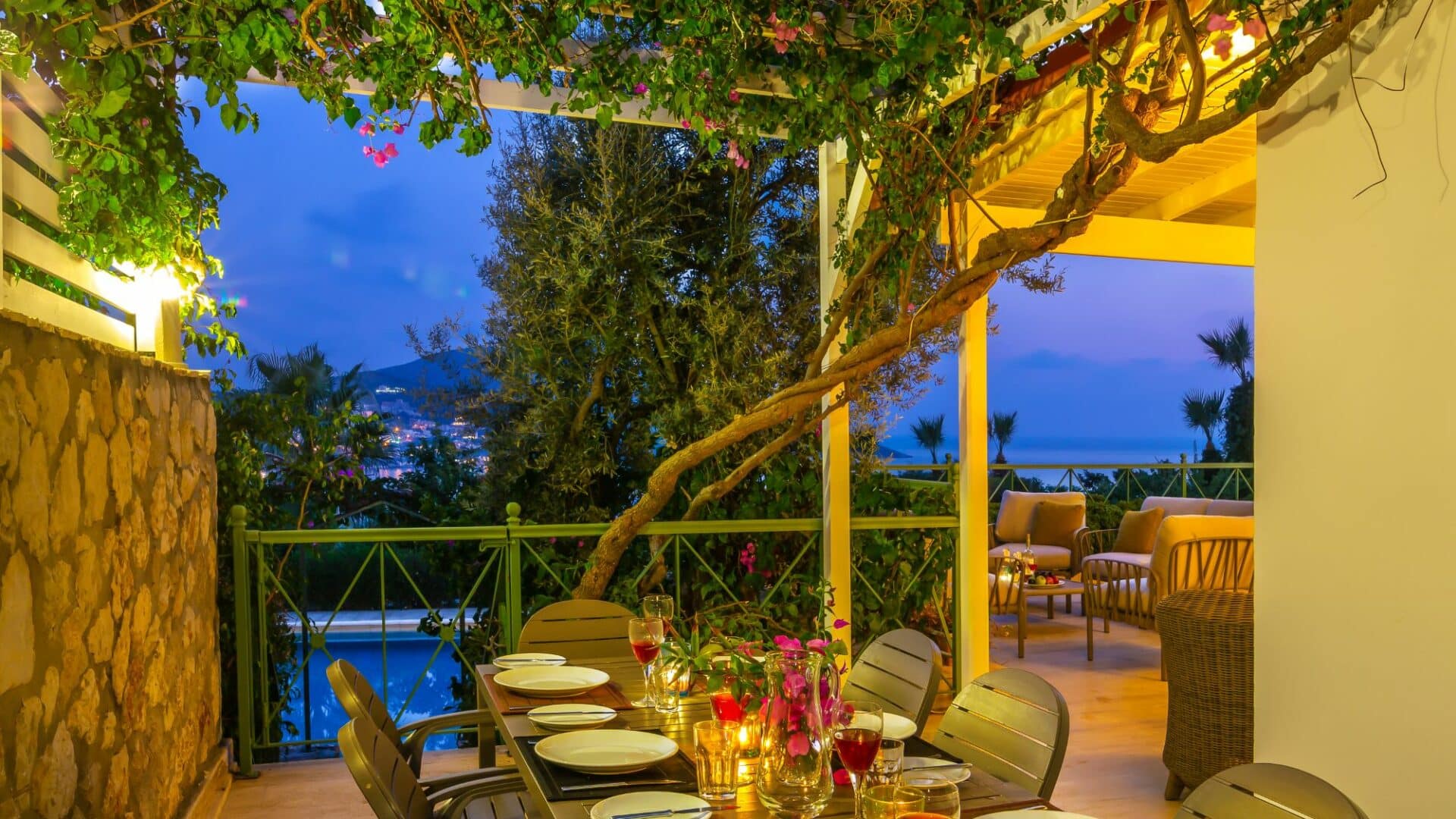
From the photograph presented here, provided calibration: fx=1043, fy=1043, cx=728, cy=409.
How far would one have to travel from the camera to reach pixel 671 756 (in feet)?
6.50

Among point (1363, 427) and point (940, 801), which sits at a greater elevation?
point (1363, 427)

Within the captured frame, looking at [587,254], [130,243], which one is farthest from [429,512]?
[130,243]

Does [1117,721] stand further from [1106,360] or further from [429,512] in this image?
[1106,360]

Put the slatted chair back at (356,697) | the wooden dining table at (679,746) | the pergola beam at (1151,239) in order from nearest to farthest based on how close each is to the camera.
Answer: the wooden dining table at (679,746)
the slatted chair back at (356,697)
the pergola beam at (1151,239)

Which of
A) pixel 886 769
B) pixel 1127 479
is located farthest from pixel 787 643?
pixel 1127 479

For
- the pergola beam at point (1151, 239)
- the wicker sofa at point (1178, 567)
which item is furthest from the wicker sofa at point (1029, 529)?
the pergola beam at point (1151, 239)

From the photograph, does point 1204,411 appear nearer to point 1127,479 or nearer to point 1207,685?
point 1127,479

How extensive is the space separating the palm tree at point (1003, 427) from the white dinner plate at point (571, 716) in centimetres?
1122

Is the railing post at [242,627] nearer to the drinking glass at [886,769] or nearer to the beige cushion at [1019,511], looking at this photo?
the drinking glass at [886,769]

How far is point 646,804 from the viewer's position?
5.49 ft

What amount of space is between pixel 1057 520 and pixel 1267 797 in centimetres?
738

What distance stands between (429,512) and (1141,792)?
5.25 metres

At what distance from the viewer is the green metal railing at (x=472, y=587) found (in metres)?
4.15

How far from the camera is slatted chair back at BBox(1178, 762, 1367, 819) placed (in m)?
1.42
